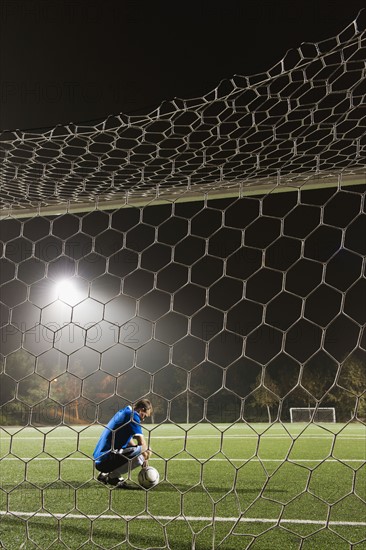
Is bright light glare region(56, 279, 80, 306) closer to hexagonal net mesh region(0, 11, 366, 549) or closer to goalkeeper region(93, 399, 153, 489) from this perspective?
hexagonal net mesh region(0, 11, 366, 549)

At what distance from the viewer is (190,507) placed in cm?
243

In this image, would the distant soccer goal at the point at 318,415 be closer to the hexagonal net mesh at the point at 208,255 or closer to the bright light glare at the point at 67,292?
the hexagonal net mesh at the point at 208,255

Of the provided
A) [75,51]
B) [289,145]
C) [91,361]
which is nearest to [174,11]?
[75,51]

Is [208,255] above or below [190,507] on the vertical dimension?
above

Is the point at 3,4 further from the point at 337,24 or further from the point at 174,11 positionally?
the point at 337,24

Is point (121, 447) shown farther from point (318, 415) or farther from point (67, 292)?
point (67, 292)

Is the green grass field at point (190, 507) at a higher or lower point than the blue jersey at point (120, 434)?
lower

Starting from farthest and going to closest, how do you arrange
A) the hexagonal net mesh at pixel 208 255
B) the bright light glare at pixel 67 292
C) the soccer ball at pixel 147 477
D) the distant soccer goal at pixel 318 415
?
the distant soccer goal at pixel 318 415 < the bright light glare at pixel 67 292 < the soccer ball at pixel 147 477 < the hexagonal net mesh at pixel 208 255

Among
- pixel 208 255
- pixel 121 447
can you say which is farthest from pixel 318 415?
pixel 208 255

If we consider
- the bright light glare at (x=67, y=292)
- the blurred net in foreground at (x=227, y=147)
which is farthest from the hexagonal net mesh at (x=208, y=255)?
the bright light glare at (x=67, y=292)

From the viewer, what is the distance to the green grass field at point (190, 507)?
71.7 inches

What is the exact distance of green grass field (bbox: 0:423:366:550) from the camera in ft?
5.98

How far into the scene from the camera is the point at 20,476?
3.59 m

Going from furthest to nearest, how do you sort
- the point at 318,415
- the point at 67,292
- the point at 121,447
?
the point at 67,292 → the point at 318,415 → the point at 121,447
